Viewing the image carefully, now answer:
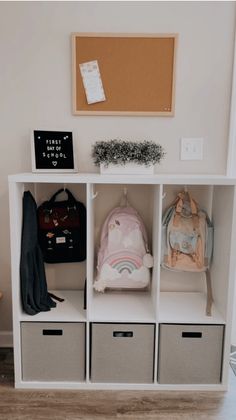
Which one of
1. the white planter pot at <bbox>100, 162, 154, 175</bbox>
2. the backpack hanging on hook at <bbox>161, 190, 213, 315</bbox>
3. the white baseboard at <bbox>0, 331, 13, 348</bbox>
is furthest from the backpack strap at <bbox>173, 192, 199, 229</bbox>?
the white baseboard at <bbox>0, 331, 13, 348</bbox>

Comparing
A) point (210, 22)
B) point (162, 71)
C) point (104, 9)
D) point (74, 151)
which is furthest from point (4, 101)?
point (210, 22)

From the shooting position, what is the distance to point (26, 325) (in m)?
1.69

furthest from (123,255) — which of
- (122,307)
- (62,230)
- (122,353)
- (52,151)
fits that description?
(52,151)

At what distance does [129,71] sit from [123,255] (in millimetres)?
1077

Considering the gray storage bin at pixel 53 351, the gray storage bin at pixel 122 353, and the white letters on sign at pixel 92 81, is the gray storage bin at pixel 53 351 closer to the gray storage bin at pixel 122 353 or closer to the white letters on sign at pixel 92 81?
the gray storage bin at pixel 122 353

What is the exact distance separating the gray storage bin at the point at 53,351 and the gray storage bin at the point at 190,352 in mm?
445

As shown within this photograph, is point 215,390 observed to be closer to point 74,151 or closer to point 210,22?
point 74,151

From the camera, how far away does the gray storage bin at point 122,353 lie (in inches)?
66.5

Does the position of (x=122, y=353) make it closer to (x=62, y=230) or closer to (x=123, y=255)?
(x=123, y=255)

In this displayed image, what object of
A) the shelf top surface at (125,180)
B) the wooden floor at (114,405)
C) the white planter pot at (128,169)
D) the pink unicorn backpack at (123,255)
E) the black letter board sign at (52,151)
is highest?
the black letter board sign at (52,151)

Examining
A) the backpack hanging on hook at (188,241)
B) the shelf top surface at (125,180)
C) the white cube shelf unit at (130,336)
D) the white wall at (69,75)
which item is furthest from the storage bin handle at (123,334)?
the white wall at (69,75)

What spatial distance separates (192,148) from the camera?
1935 millimetres

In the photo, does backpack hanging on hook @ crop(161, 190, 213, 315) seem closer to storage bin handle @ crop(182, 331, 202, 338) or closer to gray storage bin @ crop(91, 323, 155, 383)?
storage bin handle @ crop(182, 331, 202, 338)

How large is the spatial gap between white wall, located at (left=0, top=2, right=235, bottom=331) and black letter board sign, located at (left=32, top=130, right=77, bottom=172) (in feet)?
0.25
